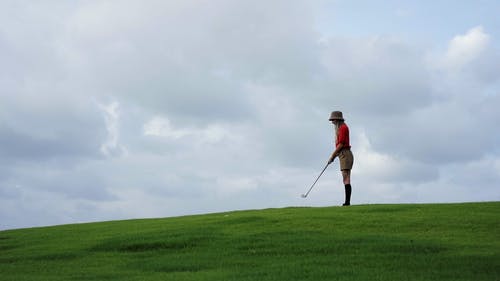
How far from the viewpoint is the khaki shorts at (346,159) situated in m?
26.5

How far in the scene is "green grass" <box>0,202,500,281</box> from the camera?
16.2 meters

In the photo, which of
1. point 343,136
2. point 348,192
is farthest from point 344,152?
point 348,192

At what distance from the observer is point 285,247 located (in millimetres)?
19531

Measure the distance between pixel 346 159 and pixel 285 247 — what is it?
780cm

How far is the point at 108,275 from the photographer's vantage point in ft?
56.1

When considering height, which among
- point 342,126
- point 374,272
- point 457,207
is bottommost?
point 374,272

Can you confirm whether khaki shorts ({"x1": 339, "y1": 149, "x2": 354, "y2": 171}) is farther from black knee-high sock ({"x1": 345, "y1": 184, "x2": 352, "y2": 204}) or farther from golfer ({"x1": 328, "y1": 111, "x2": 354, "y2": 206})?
black knee-high sock ({"x1": 345, "y1": 184, "x2": 352, "y2": 204})

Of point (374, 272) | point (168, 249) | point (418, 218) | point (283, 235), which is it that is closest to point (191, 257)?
point (168, 249)

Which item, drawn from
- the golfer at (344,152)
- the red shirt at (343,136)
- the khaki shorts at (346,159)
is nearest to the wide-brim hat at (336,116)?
the golfer at (344,152)

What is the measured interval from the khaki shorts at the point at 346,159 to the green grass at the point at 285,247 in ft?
5.34

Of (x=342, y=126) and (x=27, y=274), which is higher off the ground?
(x=342, y=126)

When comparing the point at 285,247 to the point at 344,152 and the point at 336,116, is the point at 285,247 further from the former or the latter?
the point at 336,116

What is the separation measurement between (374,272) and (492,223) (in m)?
8.31

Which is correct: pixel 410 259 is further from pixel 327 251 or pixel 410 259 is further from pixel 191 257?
pixel 191 257
